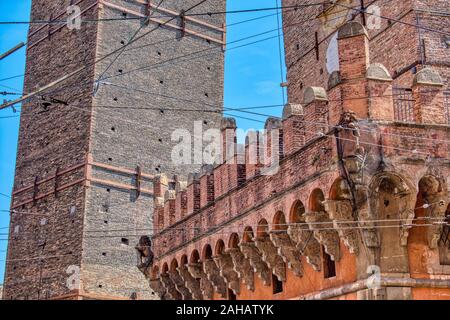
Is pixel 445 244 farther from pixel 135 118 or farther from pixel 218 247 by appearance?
pixel 135 118

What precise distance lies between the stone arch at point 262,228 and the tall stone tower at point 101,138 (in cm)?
1218

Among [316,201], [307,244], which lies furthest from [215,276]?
[316,201]

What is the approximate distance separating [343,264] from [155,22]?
65.0ft

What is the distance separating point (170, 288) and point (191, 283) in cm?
111

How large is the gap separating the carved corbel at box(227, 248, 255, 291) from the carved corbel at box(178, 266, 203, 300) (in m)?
2.07

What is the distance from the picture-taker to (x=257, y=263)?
13414 mm

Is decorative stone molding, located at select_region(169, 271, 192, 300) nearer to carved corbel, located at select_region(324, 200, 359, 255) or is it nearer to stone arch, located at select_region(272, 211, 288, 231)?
stone arch, located at select_region(272, 211, 288, 231)

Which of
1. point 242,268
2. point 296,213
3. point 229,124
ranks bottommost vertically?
point 242,268

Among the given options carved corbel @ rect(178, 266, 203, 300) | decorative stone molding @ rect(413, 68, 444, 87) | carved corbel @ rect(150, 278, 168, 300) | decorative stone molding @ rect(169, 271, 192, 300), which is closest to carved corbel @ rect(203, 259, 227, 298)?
carved corbel @ rect(178, 266, 203, 300)

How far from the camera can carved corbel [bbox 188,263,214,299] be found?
50.6 ft

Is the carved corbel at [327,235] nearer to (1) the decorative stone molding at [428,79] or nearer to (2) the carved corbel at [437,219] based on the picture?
(2) the carved corbel at [437,219]

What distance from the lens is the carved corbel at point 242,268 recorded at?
45.6 feet

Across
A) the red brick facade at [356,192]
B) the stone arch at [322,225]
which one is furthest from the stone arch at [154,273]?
the stone arch at [322,225]
